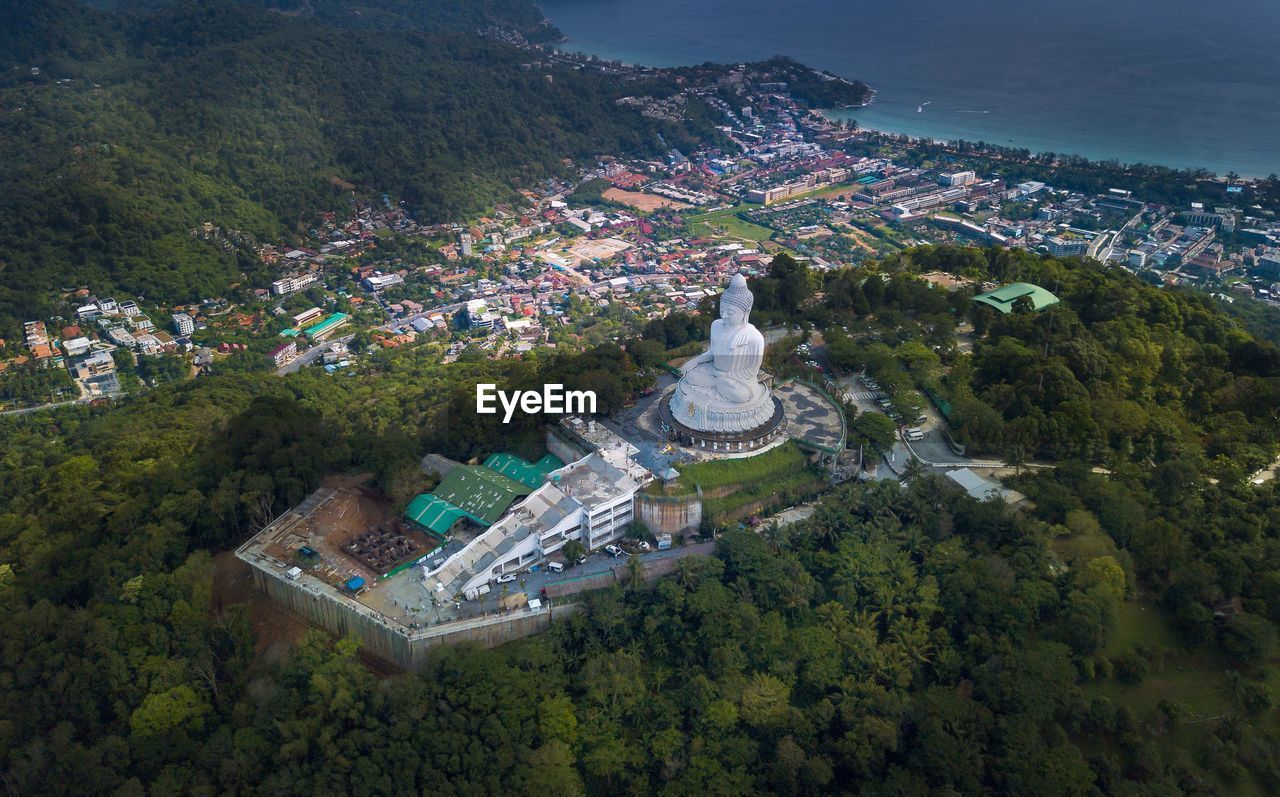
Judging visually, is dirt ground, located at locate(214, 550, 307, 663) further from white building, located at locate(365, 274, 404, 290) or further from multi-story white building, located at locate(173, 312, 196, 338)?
white building, located at locate(365, 274, 404, 290)

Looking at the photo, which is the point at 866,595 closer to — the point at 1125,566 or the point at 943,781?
the point at 943,781

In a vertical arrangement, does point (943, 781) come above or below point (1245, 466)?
below

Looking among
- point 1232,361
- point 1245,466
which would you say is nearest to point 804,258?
point 1232,361

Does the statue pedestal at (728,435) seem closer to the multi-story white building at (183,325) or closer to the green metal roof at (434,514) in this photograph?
the green metal roof at (434,514)

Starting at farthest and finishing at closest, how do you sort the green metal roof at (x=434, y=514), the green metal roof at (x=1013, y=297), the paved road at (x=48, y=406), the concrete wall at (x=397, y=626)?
the paved road at (x=48, y=406), the green metal roof at (x=1013, y=297), the green metal roof at (x=434, y=514), the concrete wall at (x=397, y=626)

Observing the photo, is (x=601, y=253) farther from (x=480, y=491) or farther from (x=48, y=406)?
(x=480, y=491)

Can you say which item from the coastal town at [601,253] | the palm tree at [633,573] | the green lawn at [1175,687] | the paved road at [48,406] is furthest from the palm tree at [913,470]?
the paved road at [48,406]
